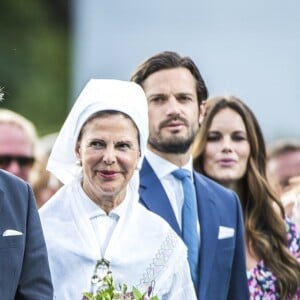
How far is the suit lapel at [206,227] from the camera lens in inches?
359

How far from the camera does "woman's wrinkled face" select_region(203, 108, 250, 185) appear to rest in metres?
10.4

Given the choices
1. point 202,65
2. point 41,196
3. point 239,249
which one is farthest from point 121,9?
point 239,249

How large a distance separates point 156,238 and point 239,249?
90cm

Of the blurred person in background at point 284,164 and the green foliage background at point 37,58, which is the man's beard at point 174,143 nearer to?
the blurred person in background at point 284,164

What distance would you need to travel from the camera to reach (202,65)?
25453 millimetres

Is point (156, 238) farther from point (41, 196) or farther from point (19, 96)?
point (19, 96)

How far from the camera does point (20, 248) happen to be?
7.71 metres

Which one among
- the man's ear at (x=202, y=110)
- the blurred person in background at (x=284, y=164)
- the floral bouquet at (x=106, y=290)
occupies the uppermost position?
the man's ear at (x=202, y=110)

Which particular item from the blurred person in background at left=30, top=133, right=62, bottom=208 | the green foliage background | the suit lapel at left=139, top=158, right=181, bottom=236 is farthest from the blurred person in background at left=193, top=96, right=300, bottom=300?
the green foliage background

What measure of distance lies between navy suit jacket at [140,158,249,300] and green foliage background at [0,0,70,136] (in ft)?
69.6

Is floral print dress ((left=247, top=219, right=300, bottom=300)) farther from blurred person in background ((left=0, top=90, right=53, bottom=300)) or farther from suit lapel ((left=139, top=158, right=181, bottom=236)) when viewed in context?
blurred person in background ((left=0, top=90, right=53, bottom=300))

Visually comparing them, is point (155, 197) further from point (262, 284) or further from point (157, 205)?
point (262, 284)

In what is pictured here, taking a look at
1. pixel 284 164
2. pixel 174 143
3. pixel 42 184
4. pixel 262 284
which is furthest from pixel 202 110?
pixel 284 164

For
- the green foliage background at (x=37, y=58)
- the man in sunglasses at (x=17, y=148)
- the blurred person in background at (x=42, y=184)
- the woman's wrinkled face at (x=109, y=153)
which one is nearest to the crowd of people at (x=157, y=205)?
the woman's wrinkled face at (x=109, y=153)
